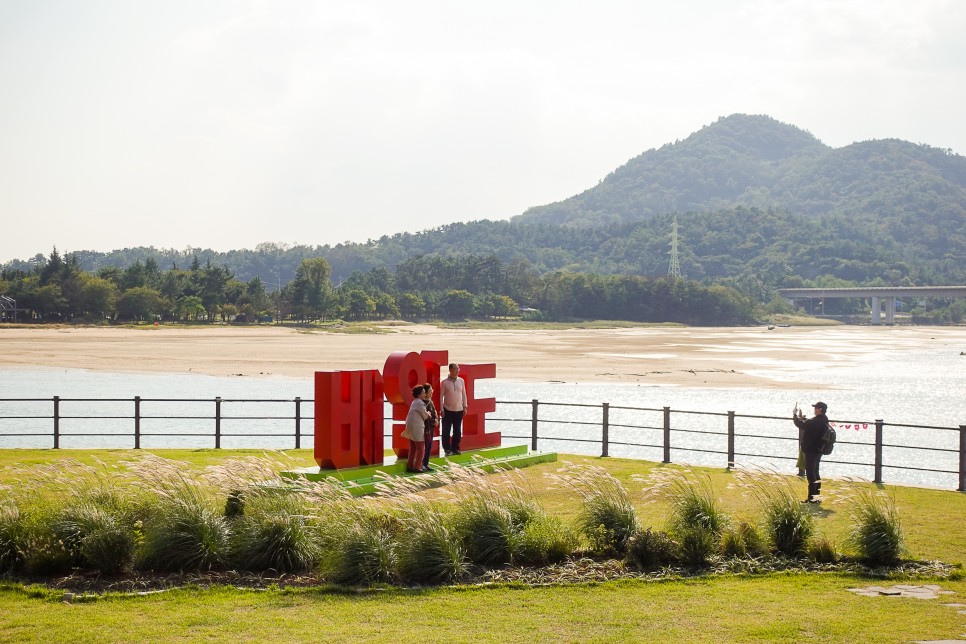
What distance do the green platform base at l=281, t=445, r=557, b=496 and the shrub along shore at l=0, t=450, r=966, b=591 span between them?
125 centimetres

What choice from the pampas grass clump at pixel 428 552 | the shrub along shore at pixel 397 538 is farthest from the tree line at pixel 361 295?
the pampas grass clump at pixel 428 552

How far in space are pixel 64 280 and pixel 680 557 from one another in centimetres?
11420

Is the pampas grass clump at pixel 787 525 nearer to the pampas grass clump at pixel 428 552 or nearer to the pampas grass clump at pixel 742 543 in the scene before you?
the pampas grass clump at pixel 742 543

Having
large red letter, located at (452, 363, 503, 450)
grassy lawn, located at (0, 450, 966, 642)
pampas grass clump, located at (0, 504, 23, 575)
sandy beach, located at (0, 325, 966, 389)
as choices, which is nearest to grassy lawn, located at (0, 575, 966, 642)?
grassy lawn, located at (0, 450, 966, 642)

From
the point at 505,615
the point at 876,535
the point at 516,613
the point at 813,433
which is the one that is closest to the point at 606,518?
the point at 516,613

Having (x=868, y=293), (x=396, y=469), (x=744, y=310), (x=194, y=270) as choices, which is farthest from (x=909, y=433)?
(x=868, y=293)

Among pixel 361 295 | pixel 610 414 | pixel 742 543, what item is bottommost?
pixel 610 414

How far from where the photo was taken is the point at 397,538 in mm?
10750

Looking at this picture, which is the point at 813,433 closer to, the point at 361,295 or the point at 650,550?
the point at 650,550

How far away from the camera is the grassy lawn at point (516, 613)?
8391 mm

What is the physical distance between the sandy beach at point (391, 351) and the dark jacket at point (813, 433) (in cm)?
3346

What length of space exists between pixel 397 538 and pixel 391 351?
66.2 m

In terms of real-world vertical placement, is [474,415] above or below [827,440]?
below

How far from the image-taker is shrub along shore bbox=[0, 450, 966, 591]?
33.9ft
